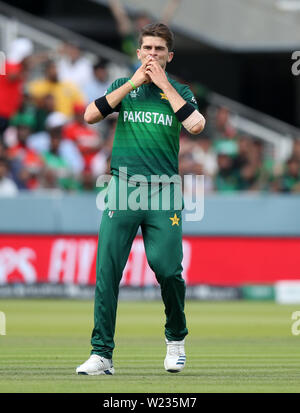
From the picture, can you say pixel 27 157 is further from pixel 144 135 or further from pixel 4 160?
pixel 144 135

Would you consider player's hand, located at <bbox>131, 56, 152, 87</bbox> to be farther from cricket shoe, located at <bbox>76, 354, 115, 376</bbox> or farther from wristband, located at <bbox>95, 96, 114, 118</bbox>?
cricket shoe, located at <bbox>76, 354, 115, 376</bbox>

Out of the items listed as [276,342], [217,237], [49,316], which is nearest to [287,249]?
[217,237]

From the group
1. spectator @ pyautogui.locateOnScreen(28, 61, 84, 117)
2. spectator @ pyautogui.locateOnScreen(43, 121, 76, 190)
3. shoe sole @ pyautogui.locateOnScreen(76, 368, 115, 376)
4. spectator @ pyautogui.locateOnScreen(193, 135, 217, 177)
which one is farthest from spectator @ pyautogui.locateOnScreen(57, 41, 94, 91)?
shoe sole @ pyautogui.locateOnScreen(76, 368, 115, 376)

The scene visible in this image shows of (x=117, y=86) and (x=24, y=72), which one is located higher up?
(x=24, y=72)

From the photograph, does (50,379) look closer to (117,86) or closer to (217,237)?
(117,86)

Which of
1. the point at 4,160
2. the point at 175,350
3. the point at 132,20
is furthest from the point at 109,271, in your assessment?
the point at 132,20

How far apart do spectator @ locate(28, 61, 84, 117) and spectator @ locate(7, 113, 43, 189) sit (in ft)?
3.49

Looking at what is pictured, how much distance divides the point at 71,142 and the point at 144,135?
1097cm

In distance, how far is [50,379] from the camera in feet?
25.1

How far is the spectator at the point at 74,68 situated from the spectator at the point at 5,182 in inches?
119

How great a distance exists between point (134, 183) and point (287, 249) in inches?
391

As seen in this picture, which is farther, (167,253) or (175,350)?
(175,350)

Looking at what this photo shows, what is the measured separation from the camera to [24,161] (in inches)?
712
